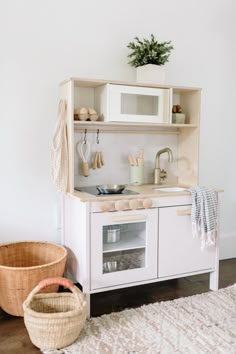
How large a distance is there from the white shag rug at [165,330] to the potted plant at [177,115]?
51.2 inches

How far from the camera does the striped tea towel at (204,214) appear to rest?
8.03 feet

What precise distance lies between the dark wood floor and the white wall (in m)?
0.61

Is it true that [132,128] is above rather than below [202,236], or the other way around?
above

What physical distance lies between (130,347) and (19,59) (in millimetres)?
1942

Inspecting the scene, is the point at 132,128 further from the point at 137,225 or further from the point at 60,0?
the point at 60,0

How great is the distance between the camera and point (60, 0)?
254cm

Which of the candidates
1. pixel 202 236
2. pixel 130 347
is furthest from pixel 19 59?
pixel 130 347

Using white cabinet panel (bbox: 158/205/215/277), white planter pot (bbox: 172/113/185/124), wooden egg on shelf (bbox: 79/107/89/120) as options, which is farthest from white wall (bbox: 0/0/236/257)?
white cabinet panel (bbox: 158/205/215/277)

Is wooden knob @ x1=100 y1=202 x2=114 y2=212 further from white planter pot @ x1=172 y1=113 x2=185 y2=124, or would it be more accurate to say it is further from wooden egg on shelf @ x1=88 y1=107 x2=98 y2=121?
white planter pot @ x1=172 y1=113 x2=185 y2=124

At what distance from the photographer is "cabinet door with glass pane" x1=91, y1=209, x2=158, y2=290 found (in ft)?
7.23

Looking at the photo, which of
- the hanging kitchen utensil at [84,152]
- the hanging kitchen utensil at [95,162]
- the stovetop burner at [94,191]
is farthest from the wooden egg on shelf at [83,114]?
the stovetop burner at [94,191]

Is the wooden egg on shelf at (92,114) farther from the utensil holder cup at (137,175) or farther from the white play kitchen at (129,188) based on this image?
the utensil holder cup at (137,175)

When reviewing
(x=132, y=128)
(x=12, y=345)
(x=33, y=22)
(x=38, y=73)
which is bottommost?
(x=12, y=345)

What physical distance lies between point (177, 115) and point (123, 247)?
1.09 m
